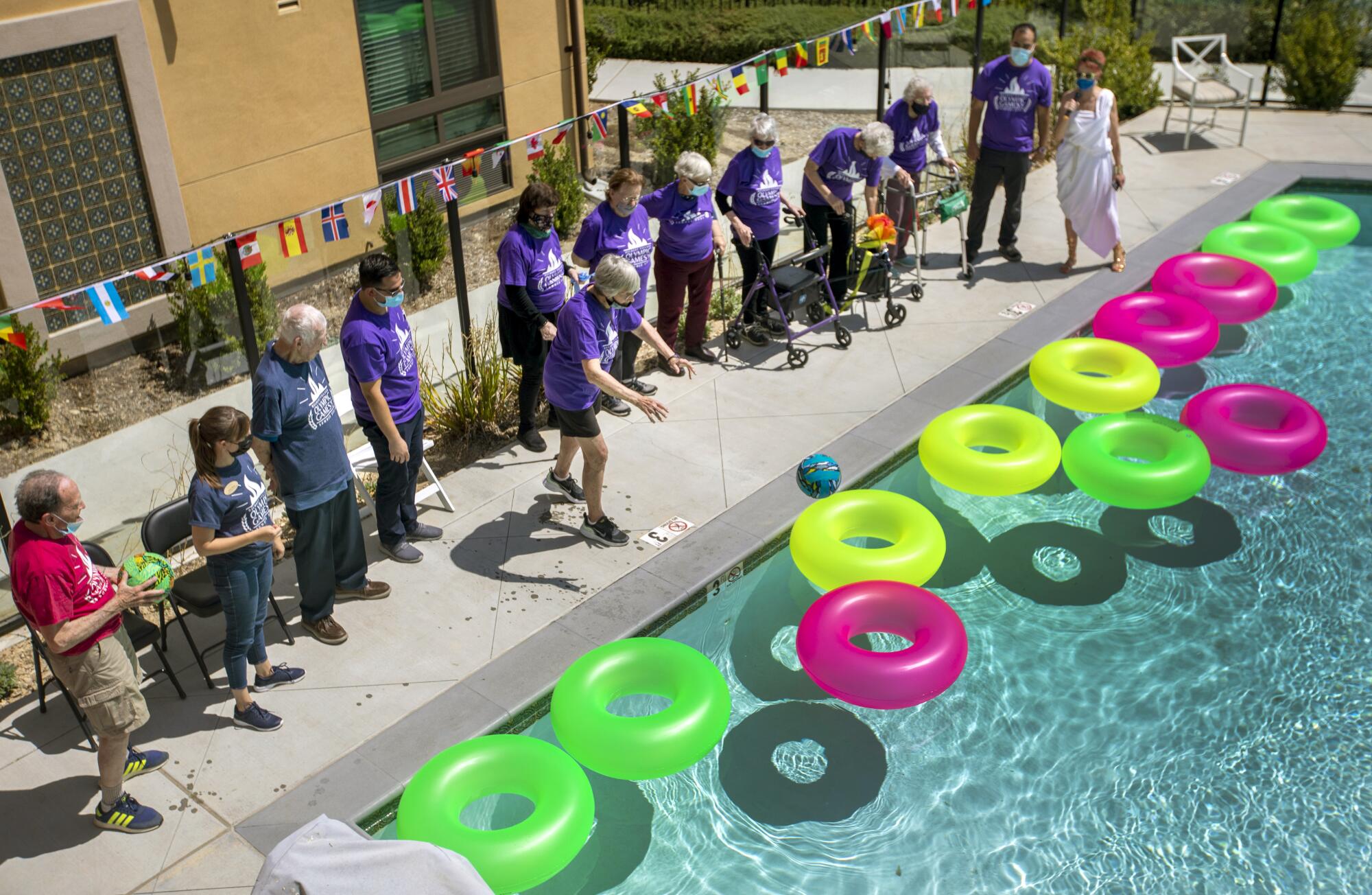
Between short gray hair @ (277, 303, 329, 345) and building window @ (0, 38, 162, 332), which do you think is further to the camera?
building window @ (0, 38, 162, 332)

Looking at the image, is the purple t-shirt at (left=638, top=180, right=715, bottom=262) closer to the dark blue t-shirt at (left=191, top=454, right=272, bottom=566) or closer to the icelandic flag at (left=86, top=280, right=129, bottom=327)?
the icelandic flag at (left=86, top=280, right=129, bottom=327)

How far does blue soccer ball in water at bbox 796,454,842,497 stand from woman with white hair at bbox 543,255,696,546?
3.58 feet

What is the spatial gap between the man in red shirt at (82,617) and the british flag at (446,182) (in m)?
3.49

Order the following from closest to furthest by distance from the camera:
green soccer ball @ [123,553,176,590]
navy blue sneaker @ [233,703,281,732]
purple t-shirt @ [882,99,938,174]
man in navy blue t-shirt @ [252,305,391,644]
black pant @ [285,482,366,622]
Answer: green soccer ball @ [123,553,176,590], man in navy blue t-shirt @ [252,305,391,644], navy blue sneaker @ [233,703,281,732], black pant @ [285,482,366,622], purple t-shirt @ [882,99,938,174]

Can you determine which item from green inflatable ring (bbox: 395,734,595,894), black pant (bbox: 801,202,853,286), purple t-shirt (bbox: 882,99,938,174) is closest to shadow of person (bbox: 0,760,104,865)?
green inflatable ring (bbox: 395,734,595,894)

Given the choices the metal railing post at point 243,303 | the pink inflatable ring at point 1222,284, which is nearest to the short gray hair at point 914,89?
the pink inflatable ring at point 1222,284

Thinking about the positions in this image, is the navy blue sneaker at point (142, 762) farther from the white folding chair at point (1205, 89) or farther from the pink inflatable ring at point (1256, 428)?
the white folding chair at point (1205, 89)

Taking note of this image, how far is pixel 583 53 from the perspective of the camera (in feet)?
42.8

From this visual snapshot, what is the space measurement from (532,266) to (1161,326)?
16.5 feet

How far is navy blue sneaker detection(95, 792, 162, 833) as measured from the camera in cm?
520

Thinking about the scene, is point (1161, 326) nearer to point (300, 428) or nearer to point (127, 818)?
point (300, 428)

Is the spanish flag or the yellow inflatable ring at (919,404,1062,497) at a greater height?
the spanish flag

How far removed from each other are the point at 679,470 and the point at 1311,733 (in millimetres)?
3964

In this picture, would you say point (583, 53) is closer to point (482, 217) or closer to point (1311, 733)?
point (482, 217)
